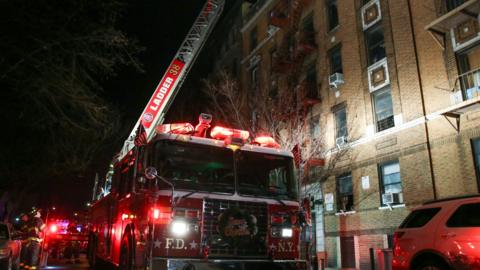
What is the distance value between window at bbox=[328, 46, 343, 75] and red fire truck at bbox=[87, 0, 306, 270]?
1253 cm

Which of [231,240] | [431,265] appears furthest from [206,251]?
[431,265]

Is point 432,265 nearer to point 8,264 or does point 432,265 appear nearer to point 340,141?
point 8,264

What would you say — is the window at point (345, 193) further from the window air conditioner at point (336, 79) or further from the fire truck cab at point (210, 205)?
the fire truck cab at point (210, 205)

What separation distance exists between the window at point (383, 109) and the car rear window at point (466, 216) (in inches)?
355

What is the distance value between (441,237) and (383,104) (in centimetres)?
1008

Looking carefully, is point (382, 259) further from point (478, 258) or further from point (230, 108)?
point (230, 108)

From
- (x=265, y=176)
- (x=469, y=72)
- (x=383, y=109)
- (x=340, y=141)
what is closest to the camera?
(x=265, y=176)

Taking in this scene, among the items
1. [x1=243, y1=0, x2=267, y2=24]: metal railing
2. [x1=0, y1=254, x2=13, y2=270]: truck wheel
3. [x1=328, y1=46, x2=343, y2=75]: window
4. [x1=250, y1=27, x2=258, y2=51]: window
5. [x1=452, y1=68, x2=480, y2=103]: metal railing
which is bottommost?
[x1=0, y1=254, x2=13, y2=270]: truck wheel

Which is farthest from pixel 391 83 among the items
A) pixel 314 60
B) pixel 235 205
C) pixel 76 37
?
pixel 76 37

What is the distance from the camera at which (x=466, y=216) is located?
23.0ft

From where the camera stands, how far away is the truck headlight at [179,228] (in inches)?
247

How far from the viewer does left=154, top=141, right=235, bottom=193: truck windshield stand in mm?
6574

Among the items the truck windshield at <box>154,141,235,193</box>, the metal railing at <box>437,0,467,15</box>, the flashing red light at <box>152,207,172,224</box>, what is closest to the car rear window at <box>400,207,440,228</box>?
the truck windshield at <box>154,141,235,193</box>

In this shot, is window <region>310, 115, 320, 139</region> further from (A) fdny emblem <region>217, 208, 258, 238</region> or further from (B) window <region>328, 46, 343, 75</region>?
(A) fdny emblem <region>217, 208, 258, 238</region>
